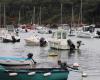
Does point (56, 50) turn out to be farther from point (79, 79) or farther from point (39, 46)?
point (79, 79)

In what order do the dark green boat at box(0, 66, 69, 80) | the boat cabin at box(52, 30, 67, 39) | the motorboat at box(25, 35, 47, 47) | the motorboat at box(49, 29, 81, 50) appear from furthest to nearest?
the motorboat at box(25, 35, 47, 47) → the boat cabin at box(52, 30, 67, 39) → the motorboat at box(49, 29, 81, 50) → the dark green boat at box(0, 66, 69, 80)

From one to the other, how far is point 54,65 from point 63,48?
33.1 metres

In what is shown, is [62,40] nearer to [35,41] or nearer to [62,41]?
[62,41]

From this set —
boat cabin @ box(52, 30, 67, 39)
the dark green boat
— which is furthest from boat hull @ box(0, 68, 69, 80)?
boat cabin @ box(52, 30, 67, 39)

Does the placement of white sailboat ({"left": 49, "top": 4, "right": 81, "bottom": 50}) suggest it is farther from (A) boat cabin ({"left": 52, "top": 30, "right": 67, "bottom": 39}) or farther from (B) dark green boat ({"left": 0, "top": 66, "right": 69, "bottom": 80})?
(B) dark green boat ({"left": 0, "top": 66, "right": 69, "bottom": 80})

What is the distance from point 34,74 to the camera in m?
34.9

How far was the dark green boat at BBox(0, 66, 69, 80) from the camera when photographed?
34406 millimetres

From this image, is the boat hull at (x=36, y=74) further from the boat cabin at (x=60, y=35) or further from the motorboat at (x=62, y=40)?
the boat cabin at (x=60, y=35)

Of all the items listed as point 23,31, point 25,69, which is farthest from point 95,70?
point 23,31

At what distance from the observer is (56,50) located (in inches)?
2758

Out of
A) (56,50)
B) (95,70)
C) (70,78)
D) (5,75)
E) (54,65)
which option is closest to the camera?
(5,75)

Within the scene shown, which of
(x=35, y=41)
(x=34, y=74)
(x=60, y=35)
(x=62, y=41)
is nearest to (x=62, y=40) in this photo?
(x=62, y=41)

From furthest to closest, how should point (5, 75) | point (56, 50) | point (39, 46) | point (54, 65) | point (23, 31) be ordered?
point (23, 31), point (39, 46), point (56, 50), point (54, 65), point (5, 75)

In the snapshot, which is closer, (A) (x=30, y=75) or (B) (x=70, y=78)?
(A) (x=30, y=75)
